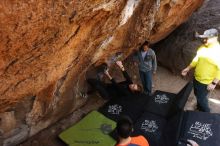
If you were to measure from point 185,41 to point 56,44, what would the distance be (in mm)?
5265

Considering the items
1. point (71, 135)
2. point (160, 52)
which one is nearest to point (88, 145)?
point (71, 135)

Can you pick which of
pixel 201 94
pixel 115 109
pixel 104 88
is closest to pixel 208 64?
pixel 201 94

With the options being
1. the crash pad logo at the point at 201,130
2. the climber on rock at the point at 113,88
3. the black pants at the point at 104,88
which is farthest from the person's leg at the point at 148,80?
the crash pad logo at the point at 201,130

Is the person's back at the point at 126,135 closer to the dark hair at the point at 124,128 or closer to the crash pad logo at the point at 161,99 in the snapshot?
the dark hair at the point at 124,128

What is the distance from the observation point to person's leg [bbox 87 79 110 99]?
7.63m

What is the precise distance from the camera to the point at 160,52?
958cm

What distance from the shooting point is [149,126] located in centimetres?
665

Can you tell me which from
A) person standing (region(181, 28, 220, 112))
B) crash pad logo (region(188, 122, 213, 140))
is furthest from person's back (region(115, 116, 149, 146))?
person standing (region(181, 28, 220, 112))

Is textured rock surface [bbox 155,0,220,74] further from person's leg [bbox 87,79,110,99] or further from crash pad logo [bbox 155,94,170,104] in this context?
person's leg [bbox 87,79,110,99]

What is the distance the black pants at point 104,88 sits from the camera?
25.0 feet

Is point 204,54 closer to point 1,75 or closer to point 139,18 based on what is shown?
point 139,18

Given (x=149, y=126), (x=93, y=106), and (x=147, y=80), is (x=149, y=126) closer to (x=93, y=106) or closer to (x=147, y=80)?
(x=147, y=80)

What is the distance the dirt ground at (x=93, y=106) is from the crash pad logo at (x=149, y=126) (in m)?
1.30

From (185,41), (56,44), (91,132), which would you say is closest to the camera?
(56,44)
